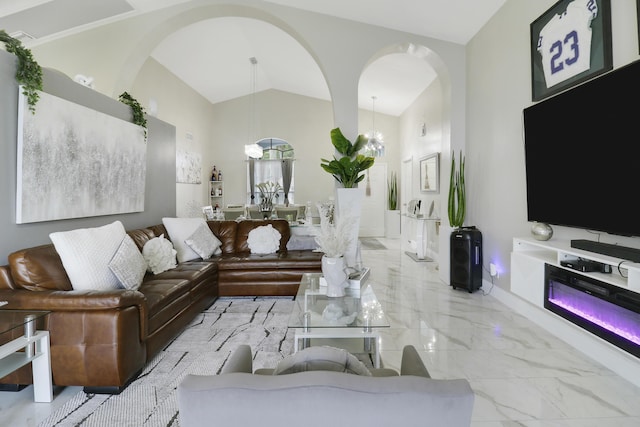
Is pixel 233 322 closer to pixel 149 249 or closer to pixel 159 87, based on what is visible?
pixel 149 249

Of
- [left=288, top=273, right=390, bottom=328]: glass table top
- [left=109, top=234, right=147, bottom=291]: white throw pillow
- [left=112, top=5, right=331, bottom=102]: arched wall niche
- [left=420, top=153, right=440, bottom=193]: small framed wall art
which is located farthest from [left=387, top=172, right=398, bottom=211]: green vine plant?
[left=109, top=234, right=147, bottom=291]: white throw pillow

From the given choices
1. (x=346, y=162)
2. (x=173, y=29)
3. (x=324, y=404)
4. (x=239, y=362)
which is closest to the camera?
(x=324, y=404)

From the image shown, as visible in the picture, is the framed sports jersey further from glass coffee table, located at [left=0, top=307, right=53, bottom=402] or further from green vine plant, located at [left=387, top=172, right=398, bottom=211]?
green vine plant, located at [left=387, top=172, right=398, bottom=211]

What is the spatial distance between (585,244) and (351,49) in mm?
3605

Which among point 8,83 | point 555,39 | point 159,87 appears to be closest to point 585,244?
point 555,39

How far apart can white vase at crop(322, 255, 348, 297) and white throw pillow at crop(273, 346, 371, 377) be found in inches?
58.8

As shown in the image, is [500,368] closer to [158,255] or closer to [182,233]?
[158,255]

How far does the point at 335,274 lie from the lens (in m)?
2.54

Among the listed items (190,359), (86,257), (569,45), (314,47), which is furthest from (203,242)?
(569,45)

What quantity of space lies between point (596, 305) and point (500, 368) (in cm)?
78

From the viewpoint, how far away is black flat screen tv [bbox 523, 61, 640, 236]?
2211 millimetres

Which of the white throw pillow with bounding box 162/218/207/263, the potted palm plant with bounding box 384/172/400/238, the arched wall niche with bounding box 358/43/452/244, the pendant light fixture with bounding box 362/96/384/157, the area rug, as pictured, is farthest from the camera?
the potted palm plant with bounding box 384/172/400/238

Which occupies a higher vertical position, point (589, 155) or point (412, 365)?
point (589, 155)

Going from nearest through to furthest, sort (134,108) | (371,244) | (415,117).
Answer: (134,108)
(415,117)
(371,244)
